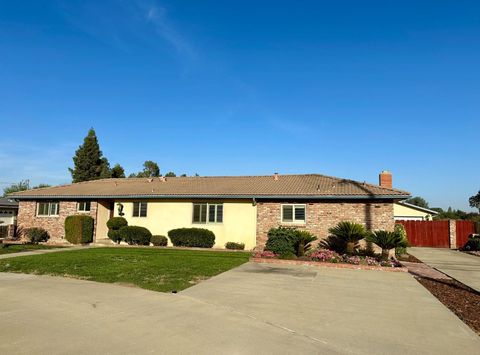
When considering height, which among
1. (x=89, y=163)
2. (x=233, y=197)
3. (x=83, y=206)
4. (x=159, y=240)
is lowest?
(x=159, y=240)

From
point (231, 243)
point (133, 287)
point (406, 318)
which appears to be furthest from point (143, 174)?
point (406, 318)

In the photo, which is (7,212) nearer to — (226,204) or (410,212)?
(226,204)

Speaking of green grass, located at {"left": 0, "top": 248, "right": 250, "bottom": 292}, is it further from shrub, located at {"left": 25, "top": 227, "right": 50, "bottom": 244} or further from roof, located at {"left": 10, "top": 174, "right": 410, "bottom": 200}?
shrub, located at {"left": 25, "top": 227, "right": 50, "bottom": 244}

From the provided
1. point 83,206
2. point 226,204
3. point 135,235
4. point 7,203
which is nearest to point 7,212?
point 7,203

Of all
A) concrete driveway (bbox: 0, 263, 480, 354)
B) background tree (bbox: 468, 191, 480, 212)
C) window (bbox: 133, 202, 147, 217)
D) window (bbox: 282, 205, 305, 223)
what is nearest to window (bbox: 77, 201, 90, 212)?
window (bbox: 133, 202, 147, 217)

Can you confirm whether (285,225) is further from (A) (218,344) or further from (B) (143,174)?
(B) (143,174)

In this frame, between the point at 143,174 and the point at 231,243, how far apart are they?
44629 mm

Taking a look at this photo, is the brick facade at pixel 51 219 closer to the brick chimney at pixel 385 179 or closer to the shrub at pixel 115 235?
the shrub at pixel 115 235

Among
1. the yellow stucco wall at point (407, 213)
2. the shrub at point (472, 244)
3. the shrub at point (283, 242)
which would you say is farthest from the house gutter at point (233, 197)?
the yellow stucco wall at point (407, 213)

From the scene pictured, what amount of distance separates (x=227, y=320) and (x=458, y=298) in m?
6.22

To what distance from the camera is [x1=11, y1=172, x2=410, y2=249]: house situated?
18.4 m

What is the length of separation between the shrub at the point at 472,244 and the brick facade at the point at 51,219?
24.0 metres

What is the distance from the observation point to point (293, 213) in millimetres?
19250

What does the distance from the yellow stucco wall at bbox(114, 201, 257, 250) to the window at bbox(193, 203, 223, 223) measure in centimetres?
23
